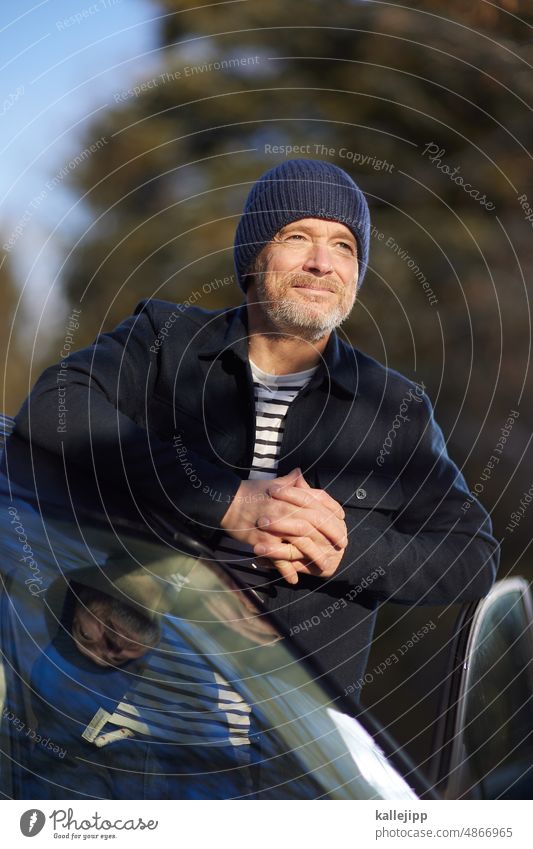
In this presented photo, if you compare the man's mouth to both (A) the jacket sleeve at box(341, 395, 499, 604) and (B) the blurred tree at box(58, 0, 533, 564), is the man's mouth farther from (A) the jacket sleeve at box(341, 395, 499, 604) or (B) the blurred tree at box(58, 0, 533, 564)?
(B) the blurred tree at box(58, 0, 533, 564)

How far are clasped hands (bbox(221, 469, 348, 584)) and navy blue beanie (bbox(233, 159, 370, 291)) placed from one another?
0.51m

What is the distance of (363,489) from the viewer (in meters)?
1.75

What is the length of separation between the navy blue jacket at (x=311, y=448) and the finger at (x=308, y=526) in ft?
0.27

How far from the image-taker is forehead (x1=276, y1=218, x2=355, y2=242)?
5.87ft

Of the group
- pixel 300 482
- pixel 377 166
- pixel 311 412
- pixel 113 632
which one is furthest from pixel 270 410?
pixel 377 166

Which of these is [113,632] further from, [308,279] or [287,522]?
[308,279]

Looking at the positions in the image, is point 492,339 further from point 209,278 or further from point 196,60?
point 196,60

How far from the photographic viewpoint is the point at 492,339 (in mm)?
4426

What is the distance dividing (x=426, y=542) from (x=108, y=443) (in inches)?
22.5

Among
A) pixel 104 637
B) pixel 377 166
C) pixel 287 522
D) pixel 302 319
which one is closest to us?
pixel 104 637

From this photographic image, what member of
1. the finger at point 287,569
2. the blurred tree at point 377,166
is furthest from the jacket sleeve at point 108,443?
the blurred tree at point 377,166

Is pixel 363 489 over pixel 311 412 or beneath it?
beneath
